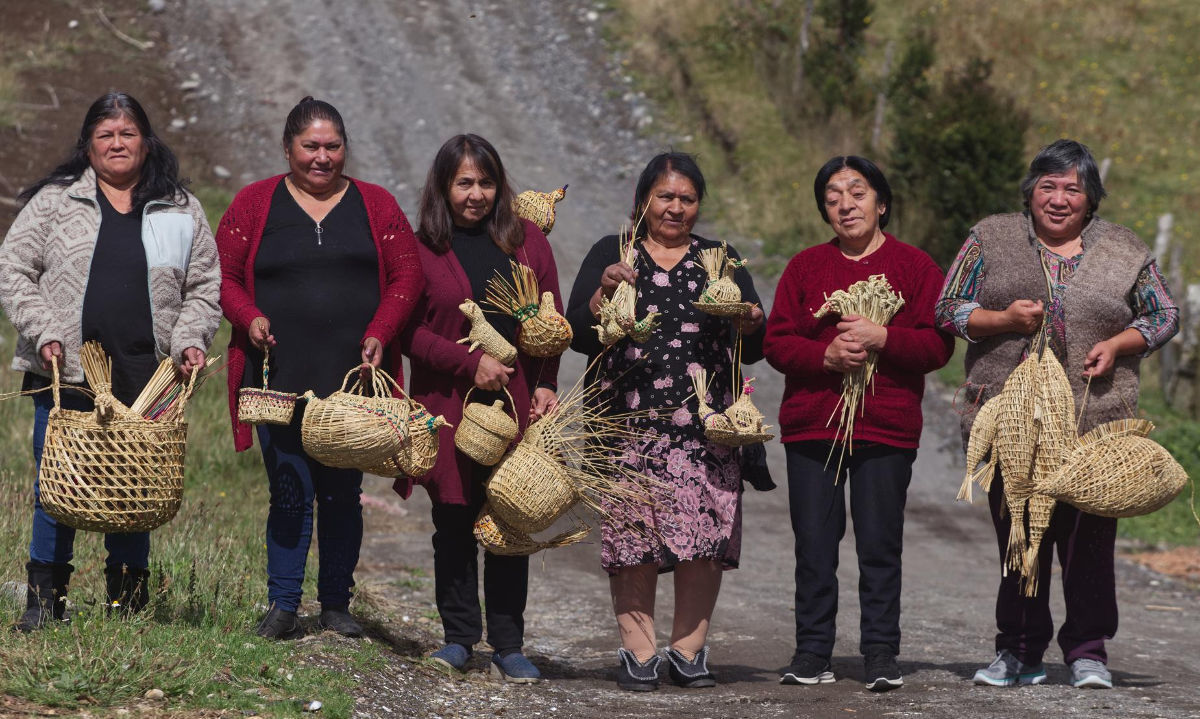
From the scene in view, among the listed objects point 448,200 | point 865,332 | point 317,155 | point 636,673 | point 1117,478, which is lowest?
point 636,673

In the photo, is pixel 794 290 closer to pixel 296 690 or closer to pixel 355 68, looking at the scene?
pixel 296 690

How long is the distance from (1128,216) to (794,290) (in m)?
11.9

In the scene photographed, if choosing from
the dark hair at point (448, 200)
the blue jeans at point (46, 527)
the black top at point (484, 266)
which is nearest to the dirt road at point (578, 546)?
the blue jeans at point (46, 527)

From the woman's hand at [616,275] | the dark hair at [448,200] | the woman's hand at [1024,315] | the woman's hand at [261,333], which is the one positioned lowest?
the woman's hand at [261,333]

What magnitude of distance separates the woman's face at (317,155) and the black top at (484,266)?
49 cm

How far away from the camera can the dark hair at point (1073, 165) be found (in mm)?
5105

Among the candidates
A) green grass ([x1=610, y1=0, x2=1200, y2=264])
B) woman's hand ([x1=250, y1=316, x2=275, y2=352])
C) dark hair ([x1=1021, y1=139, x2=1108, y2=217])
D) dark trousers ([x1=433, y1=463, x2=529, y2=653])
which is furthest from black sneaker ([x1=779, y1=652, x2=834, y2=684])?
green grass ([x1=610, y1=0, x2=1200, y2=264])

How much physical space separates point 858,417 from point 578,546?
158 inches

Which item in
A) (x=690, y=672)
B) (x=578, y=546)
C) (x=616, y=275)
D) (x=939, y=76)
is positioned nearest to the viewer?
(x=616, y=275)

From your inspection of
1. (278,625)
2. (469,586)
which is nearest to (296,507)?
(278,625)

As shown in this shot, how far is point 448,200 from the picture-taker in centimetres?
518

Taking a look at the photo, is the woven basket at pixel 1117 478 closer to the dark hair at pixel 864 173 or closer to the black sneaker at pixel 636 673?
the dark hair at pixel 864 173

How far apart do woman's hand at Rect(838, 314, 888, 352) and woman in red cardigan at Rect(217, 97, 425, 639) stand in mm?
1534

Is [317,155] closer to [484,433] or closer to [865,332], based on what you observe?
[484,433]
